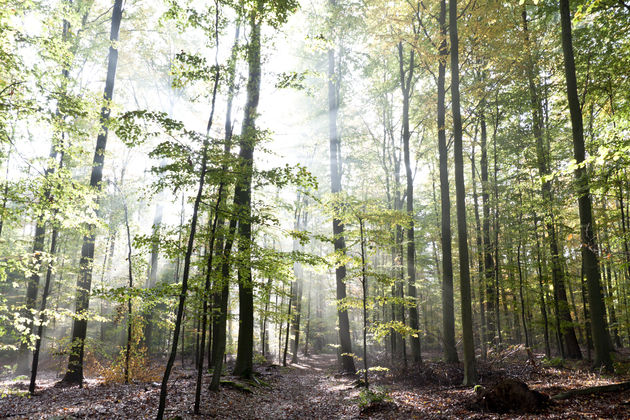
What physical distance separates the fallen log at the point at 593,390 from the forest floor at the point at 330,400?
138 millimetres

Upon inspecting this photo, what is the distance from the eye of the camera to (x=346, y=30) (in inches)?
639

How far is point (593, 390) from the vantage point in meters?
6.61

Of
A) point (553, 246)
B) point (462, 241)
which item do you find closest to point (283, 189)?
point (462, 241)

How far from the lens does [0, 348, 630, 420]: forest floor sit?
636 centimetres

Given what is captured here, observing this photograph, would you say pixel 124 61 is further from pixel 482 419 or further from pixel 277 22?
pixel 482 419

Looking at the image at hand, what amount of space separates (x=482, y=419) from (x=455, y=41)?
31.9 feet

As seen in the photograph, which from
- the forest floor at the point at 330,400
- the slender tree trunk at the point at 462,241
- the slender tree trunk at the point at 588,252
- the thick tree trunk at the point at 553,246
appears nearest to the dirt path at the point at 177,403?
the forest floor at the point at 330,400

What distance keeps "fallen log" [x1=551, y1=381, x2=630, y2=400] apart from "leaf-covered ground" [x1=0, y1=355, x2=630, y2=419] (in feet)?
0.39

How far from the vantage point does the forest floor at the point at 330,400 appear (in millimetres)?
6363

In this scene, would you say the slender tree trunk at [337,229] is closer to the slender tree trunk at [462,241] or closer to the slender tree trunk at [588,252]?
the slender tree trunk at [462,241]

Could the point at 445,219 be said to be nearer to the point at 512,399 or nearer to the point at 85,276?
the point at 512,399

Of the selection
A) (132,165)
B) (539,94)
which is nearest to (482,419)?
(539,94)

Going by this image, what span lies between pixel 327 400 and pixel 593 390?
6.66 m

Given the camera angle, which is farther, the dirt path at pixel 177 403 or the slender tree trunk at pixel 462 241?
the slender tree trunk at pixel 462 241
